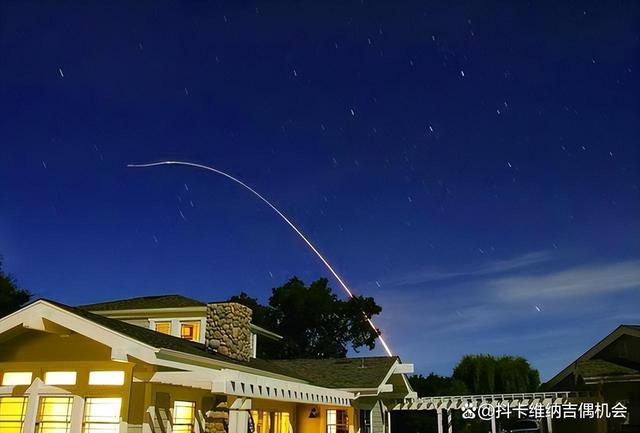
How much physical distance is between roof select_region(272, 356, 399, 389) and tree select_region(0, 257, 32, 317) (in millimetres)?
19233

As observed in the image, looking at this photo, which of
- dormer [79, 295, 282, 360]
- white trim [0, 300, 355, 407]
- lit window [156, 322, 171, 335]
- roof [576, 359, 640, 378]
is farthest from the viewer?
lit window [156, 322, 171, 335]

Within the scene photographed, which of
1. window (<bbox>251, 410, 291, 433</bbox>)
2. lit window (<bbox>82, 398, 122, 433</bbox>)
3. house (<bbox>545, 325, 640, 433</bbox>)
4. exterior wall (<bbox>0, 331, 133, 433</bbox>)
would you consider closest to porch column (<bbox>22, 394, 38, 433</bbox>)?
exterior wall (<bbox>0, 331, 133, 433</bbox>)

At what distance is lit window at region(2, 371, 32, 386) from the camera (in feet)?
39.8

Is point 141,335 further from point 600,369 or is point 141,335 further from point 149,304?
point 600,369

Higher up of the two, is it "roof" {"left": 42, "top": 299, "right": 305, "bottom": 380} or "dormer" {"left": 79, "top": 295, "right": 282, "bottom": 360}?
"dormer" {"left": 79, "top": 295, "right": 282, "bottom": 360}

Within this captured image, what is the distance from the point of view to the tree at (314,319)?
168ft

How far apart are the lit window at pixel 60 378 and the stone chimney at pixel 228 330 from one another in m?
5.75

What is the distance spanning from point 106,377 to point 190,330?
9301mm

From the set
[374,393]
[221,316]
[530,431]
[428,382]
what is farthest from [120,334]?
[428,382]

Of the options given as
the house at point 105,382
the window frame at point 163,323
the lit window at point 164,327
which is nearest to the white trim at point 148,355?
the house at point 105,382

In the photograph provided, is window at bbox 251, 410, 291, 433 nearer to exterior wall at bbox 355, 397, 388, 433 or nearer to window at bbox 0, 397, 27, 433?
exterior wall at bbox 355, 397, 388, 433

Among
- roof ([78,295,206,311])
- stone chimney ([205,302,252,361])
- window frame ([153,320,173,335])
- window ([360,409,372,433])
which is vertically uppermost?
roof ([78,295,206,311])

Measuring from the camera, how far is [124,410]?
36.9ft

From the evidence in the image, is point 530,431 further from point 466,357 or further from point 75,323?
point 75,323
